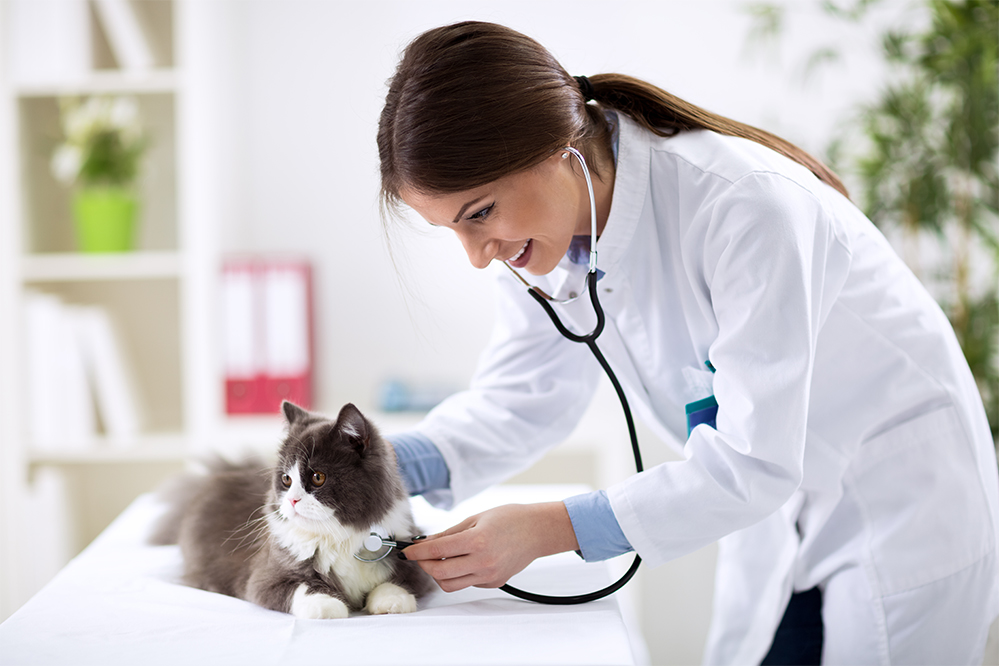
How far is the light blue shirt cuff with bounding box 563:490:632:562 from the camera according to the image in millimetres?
922

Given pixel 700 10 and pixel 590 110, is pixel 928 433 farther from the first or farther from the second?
pixel 700 10

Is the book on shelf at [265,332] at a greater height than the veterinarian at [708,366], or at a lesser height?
lesser

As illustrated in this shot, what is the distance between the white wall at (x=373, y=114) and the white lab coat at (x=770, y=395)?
959 millimetres

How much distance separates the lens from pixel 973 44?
178cm

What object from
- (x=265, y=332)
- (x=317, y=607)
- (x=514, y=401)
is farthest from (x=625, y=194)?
(x=265, y=332)

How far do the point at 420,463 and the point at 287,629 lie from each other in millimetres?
342

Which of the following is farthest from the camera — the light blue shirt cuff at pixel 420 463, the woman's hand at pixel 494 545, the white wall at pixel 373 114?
the white wall at pixel 373 114

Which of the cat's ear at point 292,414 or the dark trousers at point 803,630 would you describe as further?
the dark trousers at point 803,630

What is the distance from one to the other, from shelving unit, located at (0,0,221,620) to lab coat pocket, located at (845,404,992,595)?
153cm

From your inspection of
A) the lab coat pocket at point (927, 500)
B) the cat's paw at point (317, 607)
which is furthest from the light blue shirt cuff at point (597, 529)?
the lab coat pocket at point (927, 500)

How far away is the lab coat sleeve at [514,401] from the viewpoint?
1.21 metres

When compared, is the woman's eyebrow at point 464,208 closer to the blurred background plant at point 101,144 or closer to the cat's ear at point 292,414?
the cat's ear at point 292,414

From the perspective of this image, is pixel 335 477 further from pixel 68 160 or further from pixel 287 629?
pixel 68 160

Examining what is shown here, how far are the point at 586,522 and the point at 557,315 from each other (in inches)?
13.6
